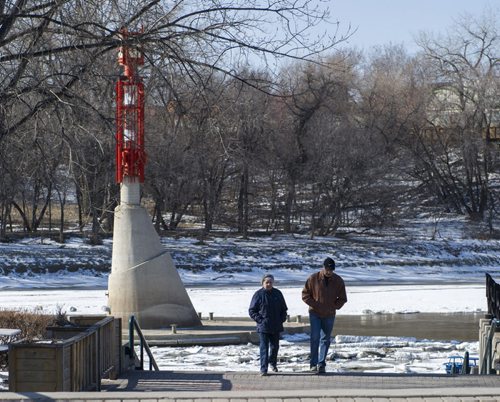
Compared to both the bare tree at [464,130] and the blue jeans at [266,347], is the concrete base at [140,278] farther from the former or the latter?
the bare tree at [464,130]

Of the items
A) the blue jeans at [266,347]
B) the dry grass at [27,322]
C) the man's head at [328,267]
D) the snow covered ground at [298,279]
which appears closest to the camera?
the blue jeans at [266,347]

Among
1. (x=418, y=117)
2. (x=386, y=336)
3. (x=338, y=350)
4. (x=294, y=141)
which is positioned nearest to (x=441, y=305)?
(x=386, y=336)

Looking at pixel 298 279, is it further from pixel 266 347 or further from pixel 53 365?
pixel 53 365

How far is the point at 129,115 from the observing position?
16.2m

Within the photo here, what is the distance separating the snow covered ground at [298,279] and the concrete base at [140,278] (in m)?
1.90

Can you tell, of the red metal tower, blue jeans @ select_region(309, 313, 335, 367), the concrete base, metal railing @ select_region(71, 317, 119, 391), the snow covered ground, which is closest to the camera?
metal railing @ select_region(71, 317, 119, 391)

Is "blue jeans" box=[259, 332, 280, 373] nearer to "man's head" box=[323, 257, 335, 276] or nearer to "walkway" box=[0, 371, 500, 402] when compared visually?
"walkway" box=[0, 371, 500, 402]

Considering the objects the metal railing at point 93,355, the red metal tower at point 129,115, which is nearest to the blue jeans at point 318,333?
the metal railing at point 93,355

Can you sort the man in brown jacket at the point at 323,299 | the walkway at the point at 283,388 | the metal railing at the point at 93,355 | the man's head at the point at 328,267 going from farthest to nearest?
the man in brown jacket at the point at 323,299 < the man's head at the point at 328,267 < the metal railing at the point at 93,355 < the walkway at the point at 283,388

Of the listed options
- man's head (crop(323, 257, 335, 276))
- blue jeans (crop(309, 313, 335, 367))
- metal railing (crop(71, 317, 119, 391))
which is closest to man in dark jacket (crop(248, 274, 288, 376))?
blue jeans (crop(309, 313, 335, 367))

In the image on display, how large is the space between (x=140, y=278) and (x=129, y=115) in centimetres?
798

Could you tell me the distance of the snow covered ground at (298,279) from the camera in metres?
20.6


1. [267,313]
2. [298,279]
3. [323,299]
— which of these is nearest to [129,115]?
[267,313]

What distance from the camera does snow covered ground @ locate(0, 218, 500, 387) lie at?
20.6 m
